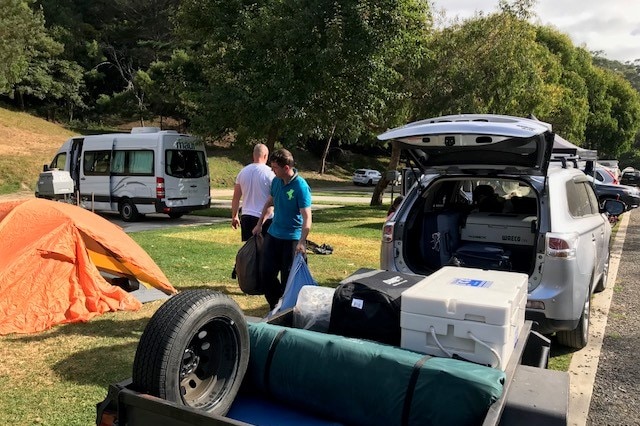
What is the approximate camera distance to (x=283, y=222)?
16.7 feet

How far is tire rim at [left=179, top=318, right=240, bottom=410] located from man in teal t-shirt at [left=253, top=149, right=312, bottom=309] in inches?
92.9

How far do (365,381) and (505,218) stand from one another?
3.77m

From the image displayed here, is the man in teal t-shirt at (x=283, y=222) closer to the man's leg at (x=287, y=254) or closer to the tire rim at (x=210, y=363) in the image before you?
the man's leg at (x=287, y=254)

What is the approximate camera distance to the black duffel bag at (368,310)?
2.84 m

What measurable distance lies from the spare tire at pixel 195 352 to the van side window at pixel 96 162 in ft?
48.2

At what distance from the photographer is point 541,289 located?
4301 millimetres

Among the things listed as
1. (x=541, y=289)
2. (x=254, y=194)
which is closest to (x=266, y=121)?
(x=254, y=194)

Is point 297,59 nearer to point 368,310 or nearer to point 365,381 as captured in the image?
point 368,310

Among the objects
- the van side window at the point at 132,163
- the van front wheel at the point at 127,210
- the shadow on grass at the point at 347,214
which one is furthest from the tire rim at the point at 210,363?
the van front wheel at the point at 127,210

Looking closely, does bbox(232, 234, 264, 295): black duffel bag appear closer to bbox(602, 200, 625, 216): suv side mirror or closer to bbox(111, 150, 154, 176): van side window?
bbox(602, 200, 625, 216): suv side mirror

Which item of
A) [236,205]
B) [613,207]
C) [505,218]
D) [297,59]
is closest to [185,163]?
[297,59]

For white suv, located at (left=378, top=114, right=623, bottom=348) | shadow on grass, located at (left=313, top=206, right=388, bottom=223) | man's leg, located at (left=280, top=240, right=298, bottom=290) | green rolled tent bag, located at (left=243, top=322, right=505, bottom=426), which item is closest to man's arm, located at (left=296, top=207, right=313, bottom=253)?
man's leg, located at (left=280, top=240, right=298, bottom=290)

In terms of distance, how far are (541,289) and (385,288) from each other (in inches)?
76.7

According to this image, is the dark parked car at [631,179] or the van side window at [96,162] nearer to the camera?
the van side window at [96,162]
